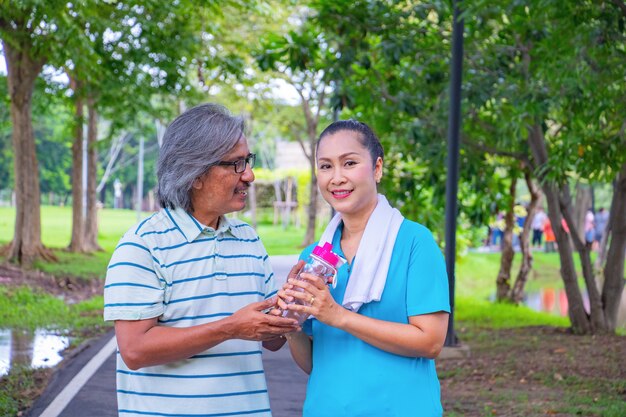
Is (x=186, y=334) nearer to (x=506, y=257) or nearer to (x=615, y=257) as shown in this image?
(x=615, y=257)

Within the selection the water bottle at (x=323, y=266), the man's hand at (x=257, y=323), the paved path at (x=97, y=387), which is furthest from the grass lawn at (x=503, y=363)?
the water bottle at (x=323, y=266)

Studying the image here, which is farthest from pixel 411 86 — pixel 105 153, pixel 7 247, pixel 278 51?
pixel 105 153

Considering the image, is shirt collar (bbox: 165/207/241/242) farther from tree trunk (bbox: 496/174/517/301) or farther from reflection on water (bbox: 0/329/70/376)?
tree trunk (bbox: 496/174/517/301)

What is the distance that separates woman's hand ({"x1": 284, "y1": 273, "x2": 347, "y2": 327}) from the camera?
3043mm

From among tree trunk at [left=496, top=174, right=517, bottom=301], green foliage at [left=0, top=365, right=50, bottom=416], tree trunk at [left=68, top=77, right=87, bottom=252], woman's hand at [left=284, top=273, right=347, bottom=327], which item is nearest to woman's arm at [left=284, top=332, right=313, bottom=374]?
woman's hand at [left=284, top=273, right=347, bottom=327]

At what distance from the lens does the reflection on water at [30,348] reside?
9.87 metres

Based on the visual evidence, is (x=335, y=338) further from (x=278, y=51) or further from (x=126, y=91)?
(x=126, y=91)

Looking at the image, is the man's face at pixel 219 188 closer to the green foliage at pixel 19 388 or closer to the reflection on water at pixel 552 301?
the green foliage at pixel 19 388

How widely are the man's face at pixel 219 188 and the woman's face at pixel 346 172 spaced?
0.30 m

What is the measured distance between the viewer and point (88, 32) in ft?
68.6

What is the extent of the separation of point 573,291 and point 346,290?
1056 centimetres

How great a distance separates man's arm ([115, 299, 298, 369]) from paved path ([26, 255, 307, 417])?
178 inches

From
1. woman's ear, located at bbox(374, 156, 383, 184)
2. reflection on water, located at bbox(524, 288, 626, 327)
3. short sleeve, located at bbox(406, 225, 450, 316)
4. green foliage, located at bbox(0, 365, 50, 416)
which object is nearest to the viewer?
short sleeve, located at bbox(406, 225, 450, 316)

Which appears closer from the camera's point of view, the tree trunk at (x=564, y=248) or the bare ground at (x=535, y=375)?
the bare ground at (x=535, y=375)
